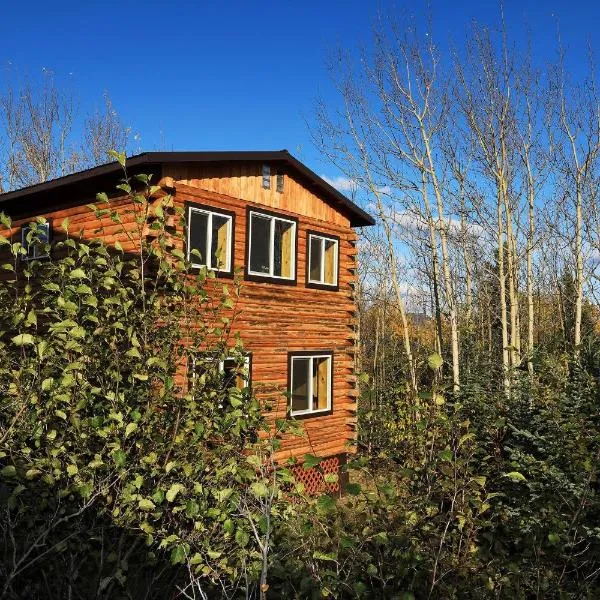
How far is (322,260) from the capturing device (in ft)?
45.4

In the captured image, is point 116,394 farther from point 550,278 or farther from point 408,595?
point 550,278

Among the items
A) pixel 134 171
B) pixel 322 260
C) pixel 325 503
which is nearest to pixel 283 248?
pixel 322 260

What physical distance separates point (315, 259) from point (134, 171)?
5.29 m

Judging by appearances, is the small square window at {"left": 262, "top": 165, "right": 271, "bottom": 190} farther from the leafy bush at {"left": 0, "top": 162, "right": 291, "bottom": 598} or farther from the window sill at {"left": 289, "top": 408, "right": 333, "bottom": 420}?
the leafy bush at {"left": 0, "top": 162, "right": 291, "bottom": 598}

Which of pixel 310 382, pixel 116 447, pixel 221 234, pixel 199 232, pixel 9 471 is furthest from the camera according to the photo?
pixel 310 382

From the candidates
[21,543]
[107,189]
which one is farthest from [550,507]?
[107,189]

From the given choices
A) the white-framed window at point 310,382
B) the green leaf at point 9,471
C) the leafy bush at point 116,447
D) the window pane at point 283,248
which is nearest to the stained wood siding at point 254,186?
the window pane at point 283,248

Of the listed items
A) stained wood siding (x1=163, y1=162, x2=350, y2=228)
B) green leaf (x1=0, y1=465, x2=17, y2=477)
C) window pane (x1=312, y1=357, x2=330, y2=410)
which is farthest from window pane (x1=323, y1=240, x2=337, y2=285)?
green leaf (x1=0, y1=465, x2=17, y2=477)

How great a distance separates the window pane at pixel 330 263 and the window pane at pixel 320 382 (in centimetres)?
213

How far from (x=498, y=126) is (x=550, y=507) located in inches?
610

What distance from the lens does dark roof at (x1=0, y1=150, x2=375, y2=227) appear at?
32.2 ft

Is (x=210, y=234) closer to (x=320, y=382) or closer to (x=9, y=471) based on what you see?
(x=320, y=382)

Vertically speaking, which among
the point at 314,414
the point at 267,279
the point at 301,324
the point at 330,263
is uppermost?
the point at 330,263

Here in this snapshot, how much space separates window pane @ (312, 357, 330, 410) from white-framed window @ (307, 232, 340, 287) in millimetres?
2055
